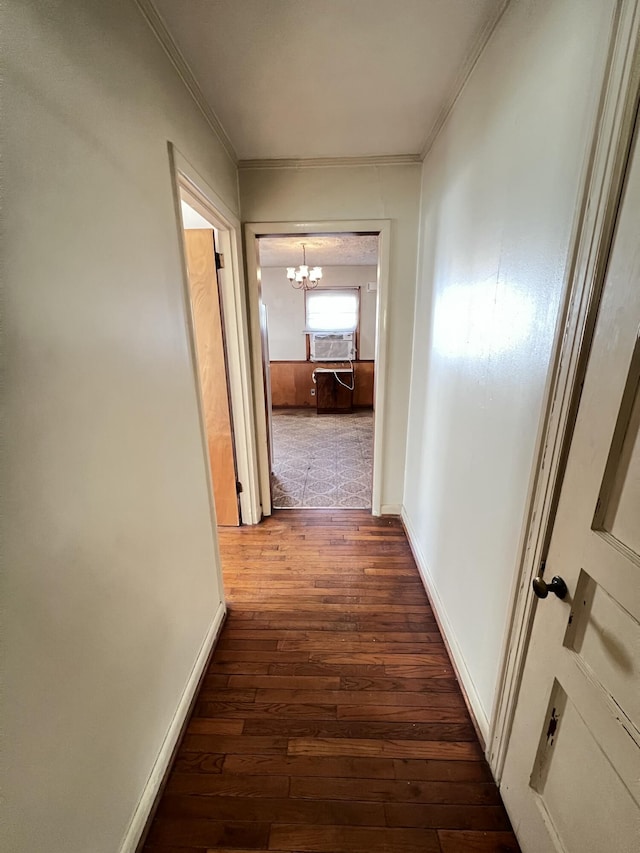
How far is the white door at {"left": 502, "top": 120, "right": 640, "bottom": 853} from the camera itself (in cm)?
65

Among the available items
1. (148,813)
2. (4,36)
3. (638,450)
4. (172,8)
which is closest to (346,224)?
(172,8)

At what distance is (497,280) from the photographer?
1.20 m

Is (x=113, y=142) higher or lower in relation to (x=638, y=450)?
higher

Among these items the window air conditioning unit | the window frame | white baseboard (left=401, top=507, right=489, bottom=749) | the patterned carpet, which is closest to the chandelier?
the window frame

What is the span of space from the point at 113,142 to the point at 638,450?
1458 mm

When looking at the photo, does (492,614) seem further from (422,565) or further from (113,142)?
(113,142)

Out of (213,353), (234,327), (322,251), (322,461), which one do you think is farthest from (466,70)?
(322,251)

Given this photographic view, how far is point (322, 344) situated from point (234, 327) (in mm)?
4349

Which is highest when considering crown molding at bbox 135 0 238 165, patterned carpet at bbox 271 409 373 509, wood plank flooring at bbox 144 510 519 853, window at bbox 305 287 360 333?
crown molding at bbox 135 0 238 165

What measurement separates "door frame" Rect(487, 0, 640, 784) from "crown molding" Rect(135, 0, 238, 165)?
4.25 feet

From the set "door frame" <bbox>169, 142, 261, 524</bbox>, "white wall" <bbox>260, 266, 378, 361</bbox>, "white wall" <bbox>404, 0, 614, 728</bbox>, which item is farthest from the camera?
"white wall" <bbox>260, 266, 378, 361</bbox>

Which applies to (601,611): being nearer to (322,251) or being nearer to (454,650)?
(454,650)

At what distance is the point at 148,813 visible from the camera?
1080mm

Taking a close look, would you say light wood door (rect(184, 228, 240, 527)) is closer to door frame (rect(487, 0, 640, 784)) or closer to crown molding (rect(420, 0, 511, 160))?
crown molding (rect(420, 0, 511, 160))
